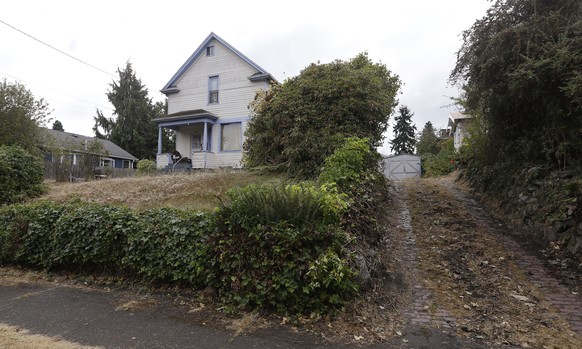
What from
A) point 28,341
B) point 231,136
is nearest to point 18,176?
point 28,341

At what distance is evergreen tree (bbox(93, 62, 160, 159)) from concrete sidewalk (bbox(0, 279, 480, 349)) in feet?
119

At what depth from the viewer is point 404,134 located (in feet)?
177

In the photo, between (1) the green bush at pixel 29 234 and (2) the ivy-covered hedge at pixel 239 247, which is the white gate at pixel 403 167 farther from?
(1) the green bush at pixel 29 234

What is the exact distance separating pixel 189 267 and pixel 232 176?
16.2 feet

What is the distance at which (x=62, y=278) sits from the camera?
5.86m

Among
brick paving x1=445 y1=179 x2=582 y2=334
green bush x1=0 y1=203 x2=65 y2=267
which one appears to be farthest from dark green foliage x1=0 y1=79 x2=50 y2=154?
brick paving x1=445 y1=179 x2=582 y2=334

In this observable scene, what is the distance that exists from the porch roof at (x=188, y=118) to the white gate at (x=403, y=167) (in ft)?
39.0

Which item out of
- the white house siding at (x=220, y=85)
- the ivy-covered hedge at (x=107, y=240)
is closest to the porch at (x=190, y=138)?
the white house siding at (x=220, y=85)

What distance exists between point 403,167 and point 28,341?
2274cm

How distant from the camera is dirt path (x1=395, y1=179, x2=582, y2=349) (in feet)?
12.4

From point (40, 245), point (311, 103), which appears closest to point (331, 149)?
point (311, 103)

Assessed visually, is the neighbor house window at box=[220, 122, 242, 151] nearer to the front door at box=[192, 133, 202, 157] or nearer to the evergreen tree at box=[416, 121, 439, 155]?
the front door at box=[192, 133, 202, 157]

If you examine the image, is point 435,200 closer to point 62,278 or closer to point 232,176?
point 232,176

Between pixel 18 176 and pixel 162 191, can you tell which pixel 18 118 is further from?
pixel 162 191
